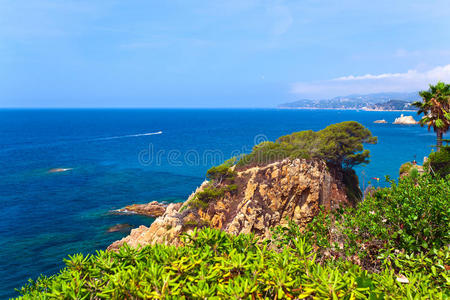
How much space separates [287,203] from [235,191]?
4.72 metres

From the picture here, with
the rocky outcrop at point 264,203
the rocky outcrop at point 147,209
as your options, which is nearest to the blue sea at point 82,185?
the rocky outcrop at point 147,209

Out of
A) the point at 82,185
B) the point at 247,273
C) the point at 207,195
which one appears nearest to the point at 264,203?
the point at 207,195

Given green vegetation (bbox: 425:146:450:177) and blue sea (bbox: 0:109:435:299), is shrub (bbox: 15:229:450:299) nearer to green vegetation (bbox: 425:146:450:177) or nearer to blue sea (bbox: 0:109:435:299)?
blue sea (bbox: 0:109:435:299)

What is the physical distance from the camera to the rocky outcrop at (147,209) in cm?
3409

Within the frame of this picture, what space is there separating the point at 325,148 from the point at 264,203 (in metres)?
10.6

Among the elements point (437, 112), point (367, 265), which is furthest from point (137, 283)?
point (437, 112)

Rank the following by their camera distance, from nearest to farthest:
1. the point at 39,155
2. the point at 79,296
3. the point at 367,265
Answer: the point at 79,296, the point at 367,265, the point at 39,155

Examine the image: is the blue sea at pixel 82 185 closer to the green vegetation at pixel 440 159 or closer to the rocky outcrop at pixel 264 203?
the rocky outcrop at pixel 264 203

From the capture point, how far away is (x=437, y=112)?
23031mm

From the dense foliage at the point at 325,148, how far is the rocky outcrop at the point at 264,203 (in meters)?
2.48

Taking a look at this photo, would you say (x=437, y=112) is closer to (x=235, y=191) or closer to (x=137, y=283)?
(x=235, y=191)

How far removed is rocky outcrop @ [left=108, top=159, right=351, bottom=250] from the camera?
868 inches

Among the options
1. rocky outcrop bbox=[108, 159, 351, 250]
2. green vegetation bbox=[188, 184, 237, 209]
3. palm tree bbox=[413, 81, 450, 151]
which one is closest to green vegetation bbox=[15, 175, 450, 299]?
rocky outcrop bbox=[108, 159, 351, 250]

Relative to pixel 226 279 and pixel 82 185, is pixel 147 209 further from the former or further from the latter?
pixel 226 279
